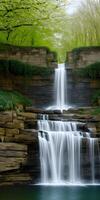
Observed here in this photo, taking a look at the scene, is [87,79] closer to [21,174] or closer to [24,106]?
[24,106]

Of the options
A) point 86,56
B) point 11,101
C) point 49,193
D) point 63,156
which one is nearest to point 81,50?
point 86,56

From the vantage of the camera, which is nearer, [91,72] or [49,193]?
[49,193]

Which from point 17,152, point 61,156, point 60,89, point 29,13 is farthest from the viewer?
point 60,89

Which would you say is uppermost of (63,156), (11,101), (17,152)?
(11,101)

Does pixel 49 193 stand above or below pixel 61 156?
below

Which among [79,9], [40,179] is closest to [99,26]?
[79,9]

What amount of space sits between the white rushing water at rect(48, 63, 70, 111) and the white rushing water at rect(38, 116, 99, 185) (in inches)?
223

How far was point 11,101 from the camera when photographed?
20.0 metres

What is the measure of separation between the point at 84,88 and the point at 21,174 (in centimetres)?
863

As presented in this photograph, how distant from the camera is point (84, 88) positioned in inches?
980

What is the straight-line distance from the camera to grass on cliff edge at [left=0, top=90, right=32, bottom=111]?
19.2 m

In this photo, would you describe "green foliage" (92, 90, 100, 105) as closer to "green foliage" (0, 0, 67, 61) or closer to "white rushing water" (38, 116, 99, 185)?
"green foliage" (0, 0, 67, 61)

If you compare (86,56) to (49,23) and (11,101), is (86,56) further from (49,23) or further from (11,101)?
(11,101)

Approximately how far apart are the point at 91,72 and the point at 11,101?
6.35 m
